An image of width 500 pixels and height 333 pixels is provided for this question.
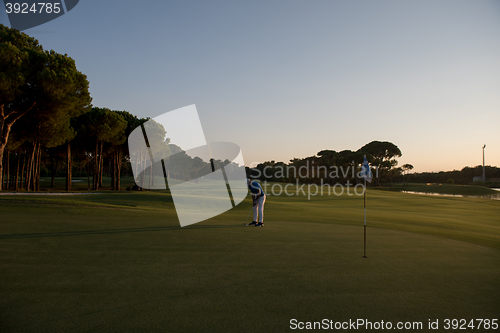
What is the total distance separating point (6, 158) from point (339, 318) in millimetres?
43945

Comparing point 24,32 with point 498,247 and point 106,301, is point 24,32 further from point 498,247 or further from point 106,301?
point 498,247

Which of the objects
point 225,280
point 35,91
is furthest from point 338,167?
point 225,280

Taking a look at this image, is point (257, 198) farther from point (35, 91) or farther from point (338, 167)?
point (338, 167)

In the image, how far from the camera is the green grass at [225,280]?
3.80m

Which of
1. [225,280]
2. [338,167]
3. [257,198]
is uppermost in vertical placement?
[338,167]

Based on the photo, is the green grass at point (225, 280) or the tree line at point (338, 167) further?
the tree line at point (338, 167)

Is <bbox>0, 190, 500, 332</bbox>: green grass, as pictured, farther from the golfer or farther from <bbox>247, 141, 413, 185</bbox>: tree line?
<bbox>247, 141, 413, 185</bbox>: tree line

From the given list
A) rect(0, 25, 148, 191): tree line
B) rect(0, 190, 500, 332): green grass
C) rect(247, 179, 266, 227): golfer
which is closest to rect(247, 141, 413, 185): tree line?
rect(0, 25, 148, 191): tree line

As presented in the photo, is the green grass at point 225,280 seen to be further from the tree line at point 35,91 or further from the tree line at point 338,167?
the tree line at point 338,167

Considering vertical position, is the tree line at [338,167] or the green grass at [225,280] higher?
the tree line at [338,167]

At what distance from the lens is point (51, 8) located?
14.1 meters

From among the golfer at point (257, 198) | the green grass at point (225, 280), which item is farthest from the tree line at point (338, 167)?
the green grass at point (225, 280)

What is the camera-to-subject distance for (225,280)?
5.21 metres

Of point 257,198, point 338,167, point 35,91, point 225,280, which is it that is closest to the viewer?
point 225,280
